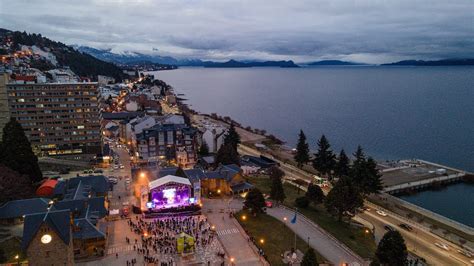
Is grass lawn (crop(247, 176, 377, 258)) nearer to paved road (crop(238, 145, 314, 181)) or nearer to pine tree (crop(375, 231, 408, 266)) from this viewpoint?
pine tree (crop(375, 231, 408, 266))

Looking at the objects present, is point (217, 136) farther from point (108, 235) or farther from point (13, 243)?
point (13, 243)

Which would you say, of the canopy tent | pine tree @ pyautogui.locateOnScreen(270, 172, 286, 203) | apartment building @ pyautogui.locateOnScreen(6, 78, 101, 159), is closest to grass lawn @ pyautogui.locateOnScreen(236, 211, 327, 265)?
pine tree @ pyautogui.locateOnScreen(270, 172, 286, 203)

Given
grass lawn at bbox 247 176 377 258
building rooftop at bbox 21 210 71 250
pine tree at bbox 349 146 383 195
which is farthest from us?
pine tree at bbox 349 146 383 195

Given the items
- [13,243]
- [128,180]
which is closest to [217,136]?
[128,180]

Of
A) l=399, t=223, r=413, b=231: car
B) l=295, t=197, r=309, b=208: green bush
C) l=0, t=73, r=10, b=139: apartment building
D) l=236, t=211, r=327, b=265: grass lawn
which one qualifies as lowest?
l=399, t=223, r=413, b=231: car

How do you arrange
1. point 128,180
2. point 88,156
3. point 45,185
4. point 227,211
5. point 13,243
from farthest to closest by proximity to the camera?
point 88,156 < point 128,180 < point 45,185 < point 227,211 < point 13,243

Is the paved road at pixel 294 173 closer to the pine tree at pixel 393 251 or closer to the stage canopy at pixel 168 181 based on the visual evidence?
the stage canopy at pixel 168 181
